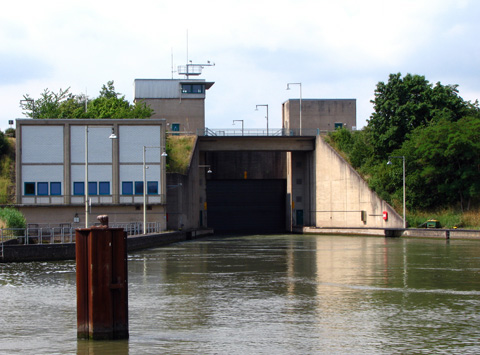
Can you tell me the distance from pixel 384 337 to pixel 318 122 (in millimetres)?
76297

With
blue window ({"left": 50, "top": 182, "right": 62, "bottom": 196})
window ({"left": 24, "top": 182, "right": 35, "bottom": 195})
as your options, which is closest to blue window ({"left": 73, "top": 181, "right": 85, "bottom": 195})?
blue window ({"left": 50, "top": 182, "right": 62, "bottom": 196})

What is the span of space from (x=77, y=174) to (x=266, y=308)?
139 feet

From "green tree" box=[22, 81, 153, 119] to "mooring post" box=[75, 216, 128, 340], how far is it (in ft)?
204

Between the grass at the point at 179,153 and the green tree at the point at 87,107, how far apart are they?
6130 mm

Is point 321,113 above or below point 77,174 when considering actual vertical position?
above

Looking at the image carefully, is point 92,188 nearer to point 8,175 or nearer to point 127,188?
point 127,188

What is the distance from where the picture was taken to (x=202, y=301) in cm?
2066

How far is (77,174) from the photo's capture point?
59.1 m

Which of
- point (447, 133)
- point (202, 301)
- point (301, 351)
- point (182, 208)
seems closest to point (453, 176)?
point (447, 133)

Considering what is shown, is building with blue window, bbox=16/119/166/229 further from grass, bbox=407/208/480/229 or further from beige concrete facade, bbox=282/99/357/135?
beige concrete facade, bbox=282/99/357/135

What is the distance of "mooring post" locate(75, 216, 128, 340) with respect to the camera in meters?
13.4

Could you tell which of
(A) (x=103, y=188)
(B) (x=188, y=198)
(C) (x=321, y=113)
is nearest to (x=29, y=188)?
(A) (x=103, y=188)

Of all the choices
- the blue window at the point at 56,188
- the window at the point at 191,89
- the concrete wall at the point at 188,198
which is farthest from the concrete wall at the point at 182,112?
the blue window at the point at 56,188

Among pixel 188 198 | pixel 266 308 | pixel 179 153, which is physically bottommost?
pixel 266 308
